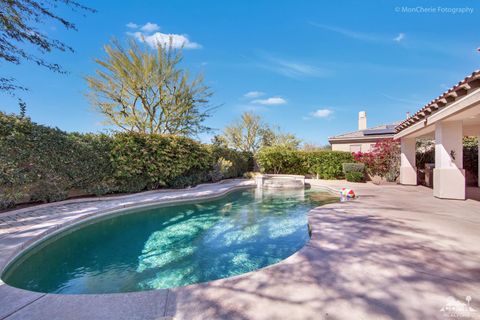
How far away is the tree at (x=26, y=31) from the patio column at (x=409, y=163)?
16.3m

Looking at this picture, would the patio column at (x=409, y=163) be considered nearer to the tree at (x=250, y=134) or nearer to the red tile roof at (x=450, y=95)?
the red tile roof at (x=450, y=95)

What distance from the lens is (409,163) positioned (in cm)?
1245

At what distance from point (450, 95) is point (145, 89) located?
66.3ft

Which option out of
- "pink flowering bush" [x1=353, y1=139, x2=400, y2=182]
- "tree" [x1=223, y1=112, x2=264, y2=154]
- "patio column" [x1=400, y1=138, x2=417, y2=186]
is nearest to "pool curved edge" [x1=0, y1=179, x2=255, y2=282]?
"patio column" [x1=400, y1=138, x2=417, y2=186]

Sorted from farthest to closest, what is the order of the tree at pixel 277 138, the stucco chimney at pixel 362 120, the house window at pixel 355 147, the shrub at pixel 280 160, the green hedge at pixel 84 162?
the tree at pixel 277 138
the stucco chimney at pixel 362 120
the house window at pixel 355 147
the shrub at pixel 280 160
the green hedge at pixel 84 162

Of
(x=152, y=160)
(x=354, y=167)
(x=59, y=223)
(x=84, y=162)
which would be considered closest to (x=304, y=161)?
(x=354, y=167)

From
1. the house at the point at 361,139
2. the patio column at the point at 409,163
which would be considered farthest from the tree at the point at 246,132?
the patio column at the point at 409,163

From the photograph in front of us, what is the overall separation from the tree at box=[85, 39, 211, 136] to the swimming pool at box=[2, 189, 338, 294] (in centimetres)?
1447

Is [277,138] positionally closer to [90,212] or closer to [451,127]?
[451,127]

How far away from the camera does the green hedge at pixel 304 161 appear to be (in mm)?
16984

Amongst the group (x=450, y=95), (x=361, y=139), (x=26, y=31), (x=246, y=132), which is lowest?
(x=450, y=95)

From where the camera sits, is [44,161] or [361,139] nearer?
[44,161]

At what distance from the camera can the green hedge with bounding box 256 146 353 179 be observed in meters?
17.0

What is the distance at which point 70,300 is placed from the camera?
86.0 inches
